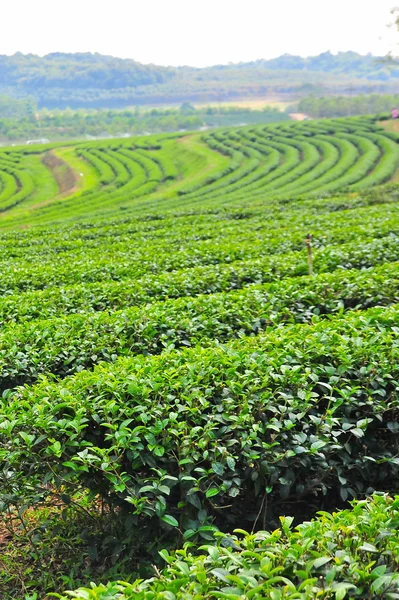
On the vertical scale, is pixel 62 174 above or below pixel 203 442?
above

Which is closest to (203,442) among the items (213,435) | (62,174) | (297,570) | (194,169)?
(213,435)

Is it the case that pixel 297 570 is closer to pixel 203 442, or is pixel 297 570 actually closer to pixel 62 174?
pixel 203 442

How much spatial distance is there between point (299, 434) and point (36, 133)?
482 ft

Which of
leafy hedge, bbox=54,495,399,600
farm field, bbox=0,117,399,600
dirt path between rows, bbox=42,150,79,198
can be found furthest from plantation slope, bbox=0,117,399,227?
leafy hedge, bbox=54,495,399,600

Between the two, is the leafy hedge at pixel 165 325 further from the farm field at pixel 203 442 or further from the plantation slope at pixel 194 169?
the plantation slope at pixel 194 169

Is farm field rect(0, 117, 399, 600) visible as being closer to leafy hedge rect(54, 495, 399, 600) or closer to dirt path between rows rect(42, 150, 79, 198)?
leafy hedge rect(54, 495, 399, 600)

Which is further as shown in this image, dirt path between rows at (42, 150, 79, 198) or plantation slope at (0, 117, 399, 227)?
dirt path between rows at (42, 150, 79, 198)

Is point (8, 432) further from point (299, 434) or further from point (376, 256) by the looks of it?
point (376, 256)

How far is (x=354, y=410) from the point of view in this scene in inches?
176

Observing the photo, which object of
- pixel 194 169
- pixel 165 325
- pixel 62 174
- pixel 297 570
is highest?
pixel 62 174

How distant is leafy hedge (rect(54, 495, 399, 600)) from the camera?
8.09 feet

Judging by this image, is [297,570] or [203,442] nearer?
[297,570]

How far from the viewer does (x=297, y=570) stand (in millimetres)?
2592

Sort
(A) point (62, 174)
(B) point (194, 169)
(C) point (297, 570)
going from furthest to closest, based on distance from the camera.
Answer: (A) point (62, 174), (B) point (194, 169), (C) point (297, 570)
